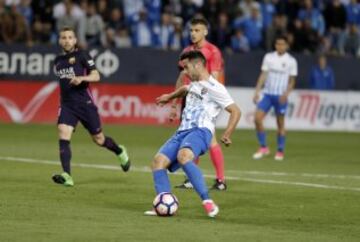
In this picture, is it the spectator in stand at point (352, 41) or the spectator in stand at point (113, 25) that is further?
the spectator in stand at point (352, 41)

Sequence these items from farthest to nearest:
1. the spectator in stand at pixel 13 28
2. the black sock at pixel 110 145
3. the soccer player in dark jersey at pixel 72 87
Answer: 1. the spectator in stand at pixel 13 28
2. the black sock at pixel 110 145
3. the soccer player in dark jersey at pixel 72 87

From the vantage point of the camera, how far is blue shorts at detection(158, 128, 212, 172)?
38.7 feet

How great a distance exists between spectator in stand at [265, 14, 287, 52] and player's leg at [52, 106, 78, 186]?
15555 mm

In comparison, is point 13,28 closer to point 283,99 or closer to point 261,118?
point 261,118

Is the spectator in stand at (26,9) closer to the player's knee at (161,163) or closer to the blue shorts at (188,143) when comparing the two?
the blue shorts at (188,143)

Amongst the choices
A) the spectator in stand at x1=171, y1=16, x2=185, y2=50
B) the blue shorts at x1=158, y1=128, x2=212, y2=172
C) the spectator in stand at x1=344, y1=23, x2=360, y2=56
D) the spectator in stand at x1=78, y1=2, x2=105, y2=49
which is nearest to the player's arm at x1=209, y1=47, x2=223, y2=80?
the blue shorts at x1=158, y1=128, x2=212, y2=172

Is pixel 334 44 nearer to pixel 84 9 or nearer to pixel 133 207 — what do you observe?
pixel 84 9

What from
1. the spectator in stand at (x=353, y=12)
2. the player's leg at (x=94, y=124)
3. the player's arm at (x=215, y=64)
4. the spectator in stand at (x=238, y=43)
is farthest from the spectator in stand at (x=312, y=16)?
the player's arm at (x=215, y=64)

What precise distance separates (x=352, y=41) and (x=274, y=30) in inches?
93.7

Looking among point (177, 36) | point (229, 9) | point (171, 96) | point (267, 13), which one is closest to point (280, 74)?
point (171, 96)

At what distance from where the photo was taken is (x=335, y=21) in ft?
105

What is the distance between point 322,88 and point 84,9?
6814 millimetres

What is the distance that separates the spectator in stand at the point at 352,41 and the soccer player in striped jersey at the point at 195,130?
1935 centimetres

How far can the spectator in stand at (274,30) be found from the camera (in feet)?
99.1
